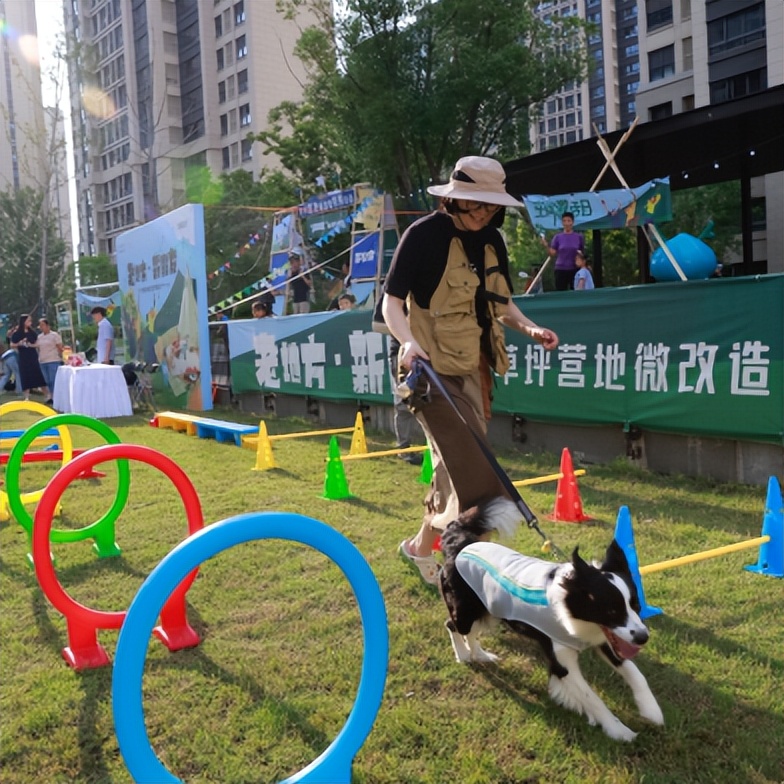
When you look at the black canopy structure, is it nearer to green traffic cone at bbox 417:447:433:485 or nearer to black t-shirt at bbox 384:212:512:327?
green traffic cone at bbox 417:447:433:485

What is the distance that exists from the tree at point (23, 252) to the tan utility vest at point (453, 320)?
44825 mm

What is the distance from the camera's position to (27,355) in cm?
1633

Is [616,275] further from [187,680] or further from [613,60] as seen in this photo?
[613,60]

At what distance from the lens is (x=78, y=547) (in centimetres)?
506

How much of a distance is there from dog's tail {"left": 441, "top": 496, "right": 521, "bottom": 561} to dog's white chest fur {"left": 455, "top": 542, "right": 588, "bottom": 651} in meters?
0.11

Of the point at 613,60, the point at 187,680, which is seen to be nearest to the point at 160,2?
the point at 613,60

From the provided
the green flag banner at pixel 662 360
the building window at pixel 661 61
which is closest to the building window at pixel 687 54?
the building window at pixel 661 61

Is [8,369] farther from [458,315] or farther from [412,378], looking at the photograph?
[412,378]

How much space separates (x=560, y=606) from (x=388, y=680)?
0.88 meters

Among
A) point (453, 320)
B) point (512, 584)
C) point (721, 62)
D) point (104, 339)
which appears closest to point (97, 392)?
point (104, 339)

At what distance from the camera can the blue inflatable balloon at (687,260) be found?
9312mm

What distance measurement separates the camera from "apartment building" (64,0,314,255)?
5697 centimetres

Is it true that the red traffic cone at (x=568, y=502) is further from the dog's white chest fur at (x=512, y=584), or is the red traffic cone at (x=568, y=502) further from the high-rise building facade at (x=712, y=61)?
the high-rise building facade at (x=712, y=61)

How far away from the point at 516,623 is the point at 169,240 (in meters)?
12.7
